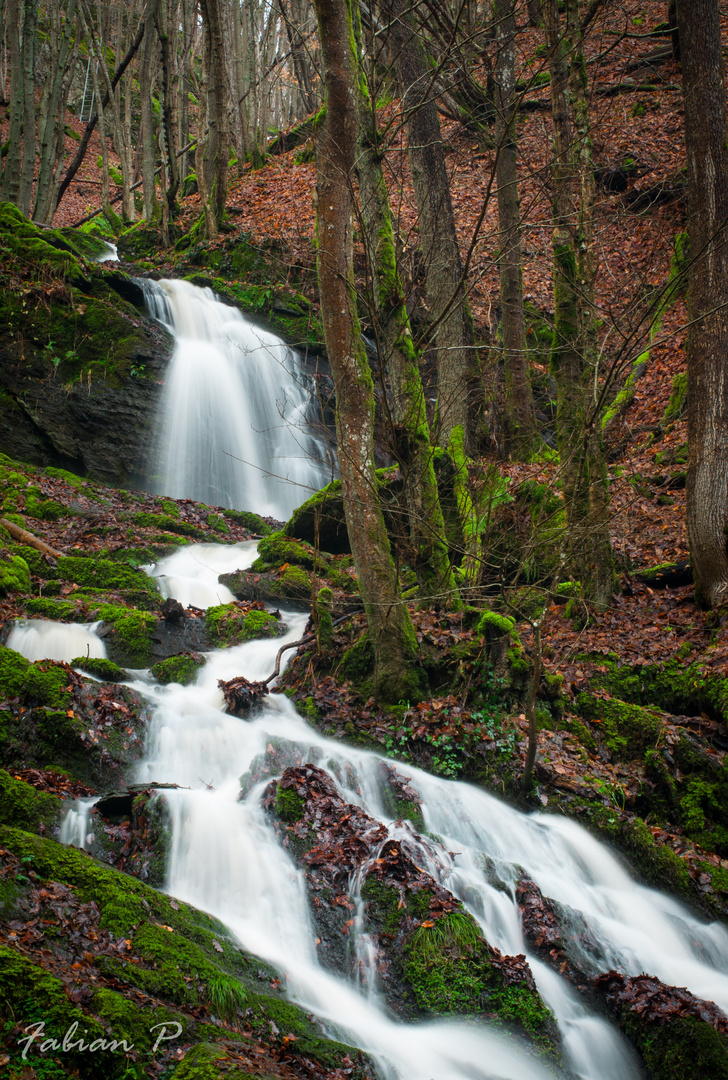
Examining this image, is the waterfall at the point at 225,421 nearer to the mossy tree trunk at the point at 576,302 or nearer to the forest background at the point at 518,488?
the forest background at the point at 518,488

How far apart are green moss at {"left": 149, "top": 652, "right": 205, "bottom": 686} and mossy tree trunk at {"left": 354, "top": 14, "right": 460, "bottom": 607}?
2.66 meters

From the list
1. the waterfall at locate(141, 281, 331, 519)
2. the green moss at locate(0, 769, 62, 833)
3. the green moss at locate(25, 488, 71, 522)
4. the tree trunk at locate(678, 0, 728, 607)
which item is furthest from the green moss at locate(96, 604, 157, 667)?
the tree trunk at locate(678, 0, 728, 607)

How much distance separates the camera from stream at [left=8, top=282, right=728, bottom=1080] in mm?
3615

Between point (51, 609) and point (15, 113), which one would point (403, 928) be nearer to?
point (51, 609)

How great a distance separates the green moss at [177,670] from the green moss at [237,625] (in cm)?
75

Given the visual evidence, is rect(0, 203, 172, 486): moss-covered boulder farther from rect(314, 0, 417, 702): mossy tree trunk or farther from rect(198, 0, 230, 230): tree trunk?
rect(314, 0, 417, 702): mossy tree trunk

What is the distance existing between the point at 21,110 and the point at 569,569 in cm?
1456

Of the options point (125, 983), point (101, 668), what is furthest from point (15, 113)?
point (125, 983)

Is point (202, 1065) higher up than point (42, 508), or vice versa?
point (42, 508)

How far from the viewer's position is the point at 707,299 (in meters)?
7.01

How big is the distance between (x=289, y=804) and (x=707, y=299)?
6.79 metres

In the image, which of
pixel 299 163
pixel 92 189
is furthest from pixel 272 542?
pixel 92 189

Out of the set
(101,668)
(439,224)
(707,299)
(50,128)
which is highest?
(50,128)

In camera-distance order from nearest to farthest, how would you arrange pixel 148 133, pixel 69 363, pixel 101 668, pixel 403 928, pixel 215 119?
pixel 403 928
pixel 101 668
pixel 69 363
pixel 215 119
pixel 148 133
